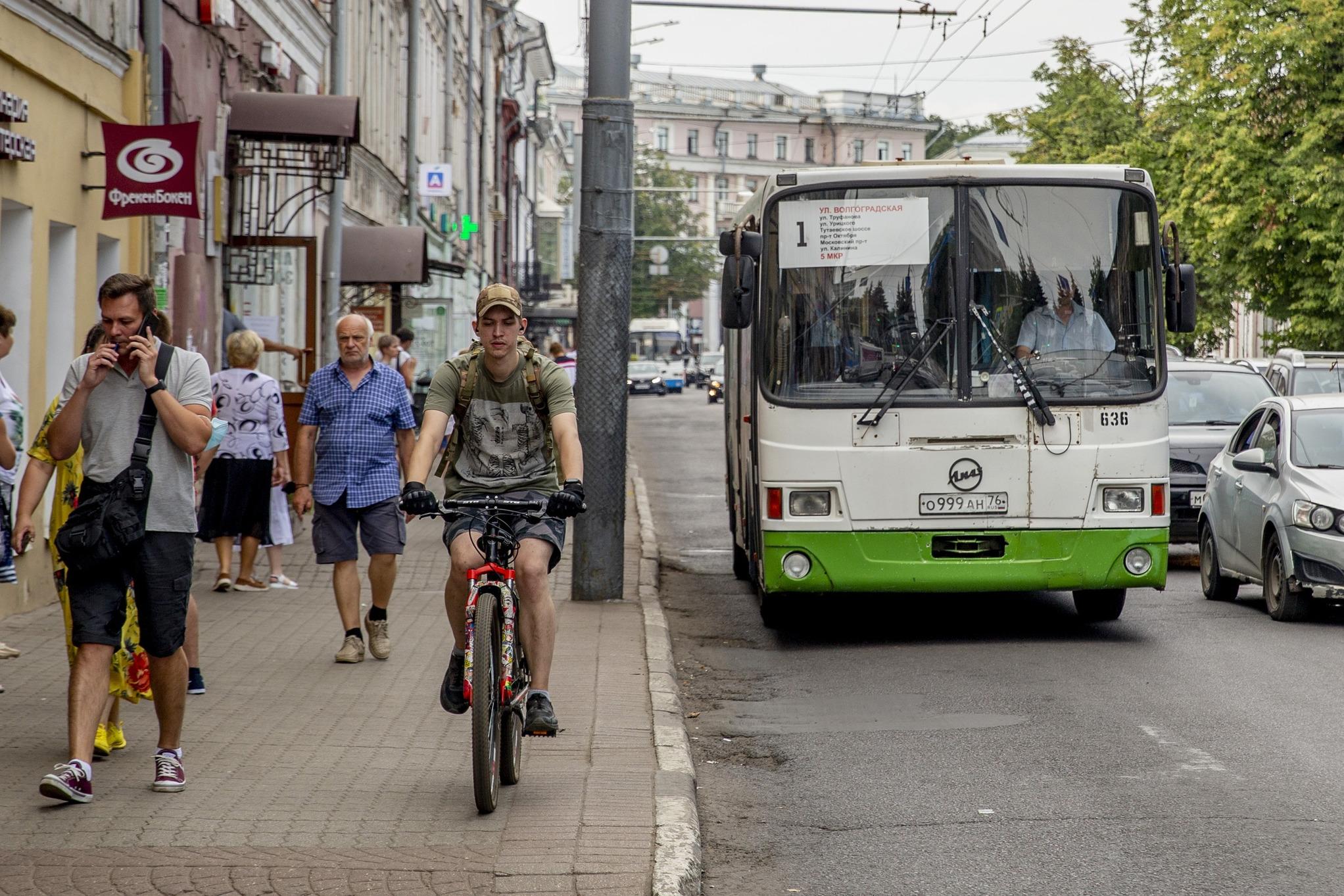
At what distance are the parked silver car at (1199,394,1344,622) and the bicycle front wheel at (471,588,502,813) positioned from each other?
699 centimetres

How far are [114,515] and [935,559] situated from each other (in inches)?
227

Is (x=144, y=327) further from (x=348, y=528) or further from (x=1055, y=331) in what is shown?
(x=1055, y=331)

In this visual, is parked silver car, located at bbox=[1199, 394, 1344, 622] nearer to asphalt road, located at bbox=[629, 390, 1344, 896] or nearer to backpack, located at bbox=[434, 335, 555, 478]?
asphalt road, located at bbox=[629, 390, 1344, 896]

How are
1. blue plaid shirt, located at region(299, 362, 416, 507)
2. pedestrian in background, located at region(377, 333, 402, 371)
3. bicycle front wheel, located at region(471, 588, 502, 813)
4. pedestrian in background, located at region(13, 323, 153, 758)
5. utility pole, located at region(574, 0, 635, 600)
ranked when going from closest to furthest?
1. bicycle front wheel, located at region(471, 588, 502, 813)
2. pedestrian in background, located at region(13, 323, 153, 758)
3. blue plaid shirt, located at region(299, 362, 416, 507)
4. utility pole, located at region(574, 0, 635, 600)
5. pedestrian in background, located at region(377, 333, 402, 371)

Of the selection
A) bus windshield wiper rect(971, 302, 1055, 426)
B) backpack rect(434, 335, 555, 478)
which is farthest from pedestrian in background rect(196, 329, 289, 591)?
backpack rect(434, 335, 555, 478)

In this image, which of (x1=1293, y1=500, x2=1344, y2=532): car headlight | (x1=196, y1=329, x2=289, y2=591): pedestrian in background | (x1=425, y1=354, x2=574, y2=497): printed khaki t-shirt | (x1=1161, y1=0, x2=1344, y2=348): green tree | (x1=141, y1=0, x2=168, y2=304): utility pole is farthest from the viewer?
(x1=1161, y1=0, x2=1344, y2=348): green tree

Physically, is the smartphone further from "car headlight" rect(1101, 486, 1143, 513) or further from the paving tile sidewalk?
"car headlight" rect(1101, 486, 1143, 513)

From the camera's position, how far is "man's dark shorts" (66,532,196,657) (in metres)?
6.63

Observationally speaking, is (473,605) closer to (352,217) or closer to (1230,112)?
(352,217)

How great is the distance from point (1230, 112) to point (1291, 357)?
12.5 m

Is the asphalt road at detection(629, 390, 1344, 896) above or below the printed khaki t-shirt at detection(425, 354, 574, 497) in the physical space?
below

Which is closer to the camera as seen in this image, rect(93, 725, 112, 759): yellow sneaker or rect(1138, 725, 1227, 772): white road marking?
rect(93, 725, 112, 759): yellow sneaker

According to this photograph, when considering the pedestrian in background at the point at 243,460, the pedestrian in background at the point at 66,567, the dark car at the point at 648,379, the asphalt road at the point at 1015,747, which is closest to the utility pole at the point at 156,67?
the pedestrian in background at the point at 243,460

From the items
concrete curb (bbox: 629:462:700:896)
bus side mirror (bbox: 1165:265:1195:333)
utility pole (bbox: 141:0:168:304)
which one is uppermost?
utility pole (bbox: 141:0:168:304)
